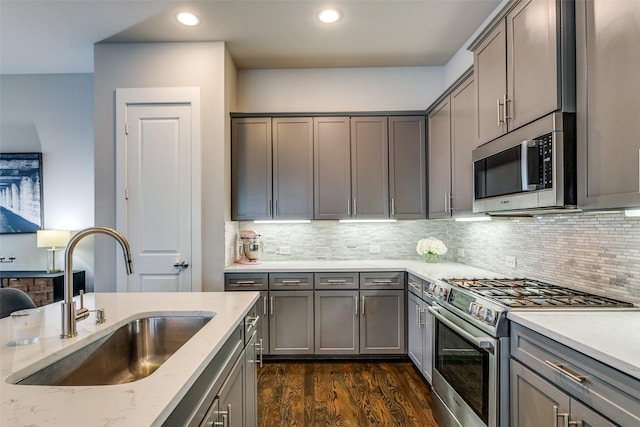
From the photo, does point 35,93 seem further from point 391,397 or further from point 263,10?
point 391,397

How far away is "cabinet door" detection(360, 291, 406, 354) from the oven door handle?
94 cm

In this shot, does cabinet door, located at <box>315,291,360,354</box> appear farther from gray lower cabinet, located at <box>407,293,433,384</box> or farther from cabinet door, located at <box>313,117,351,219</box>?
cabinet door, located at <box>313,117,351,219</box>

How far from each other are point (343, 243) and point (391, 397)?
1.61 metres

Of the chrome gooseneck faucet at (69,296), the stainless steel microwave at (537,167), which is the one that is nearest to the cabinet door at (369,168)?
the stainless steel microwave at (537,167)

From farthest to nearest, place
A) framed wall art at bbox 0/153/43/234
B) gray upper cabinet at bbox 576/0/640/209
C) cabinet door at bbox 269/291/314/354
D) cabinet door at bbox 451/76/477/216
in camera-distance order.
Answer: framed wall art at bbox 0/153/43/234, cabinet door at bbox 269/291/314/354, cabinet door at bbox 451/76/477/216, gray upper cabinet at bbox 576/0/640/209

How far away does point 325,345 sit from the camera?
3.14 meters

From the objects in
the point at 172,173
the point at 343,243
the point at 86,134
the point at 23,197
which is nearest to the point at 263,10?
the point at 172,173

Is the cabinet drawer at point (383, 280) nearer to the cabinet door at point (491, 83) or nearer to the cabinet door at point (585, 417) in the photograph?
the cabinet door at point (491, 83)

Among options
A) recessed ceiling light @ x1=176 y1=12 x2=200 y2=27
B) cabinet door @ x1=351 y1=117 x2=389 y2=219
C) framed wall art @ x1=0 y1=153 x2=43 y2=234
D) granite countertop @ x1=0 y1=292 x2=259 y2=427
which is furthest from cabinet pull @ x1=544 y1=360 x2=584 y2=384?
framed wall art @ x1=0 y1=153 x2=43 y2=234

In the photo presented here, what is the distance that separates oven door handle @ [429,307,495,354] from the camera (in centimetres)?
158

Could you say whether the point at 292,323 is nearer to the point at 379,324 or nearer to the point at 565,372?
the point at 379,324

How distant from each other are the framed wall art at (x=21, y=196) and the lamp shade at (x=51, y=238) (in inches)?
13.5

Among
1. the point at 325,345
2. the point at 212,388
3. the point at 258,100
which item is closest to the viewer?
the point at 212,388

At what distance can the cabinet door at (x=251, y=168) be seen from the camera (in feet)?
11.0
